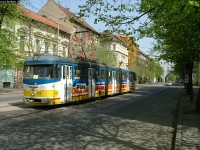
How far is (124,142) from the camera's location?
→ 10.2m

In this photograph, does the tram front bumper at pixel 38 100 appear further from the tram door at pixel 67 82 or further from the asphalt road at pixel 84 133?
the asphalt road at pixel 84 133

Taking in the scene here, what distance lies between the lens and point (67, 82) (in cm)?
2034

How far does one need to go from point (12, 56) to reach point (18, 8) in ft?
14.9

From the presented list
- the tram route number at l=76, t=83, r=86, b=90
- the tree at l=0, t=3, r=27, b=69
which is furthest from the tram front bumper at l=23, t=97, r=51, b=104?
the tree at l=0, t=3, r=27, b=69

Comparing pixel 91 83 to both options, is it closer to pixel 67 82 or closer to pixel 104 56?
pixel 67 82

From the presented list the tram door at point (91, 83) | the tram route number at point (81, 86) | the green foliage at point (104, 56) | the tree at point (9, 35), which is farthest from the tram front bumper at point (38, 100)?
the green foliage at point (104, 56)

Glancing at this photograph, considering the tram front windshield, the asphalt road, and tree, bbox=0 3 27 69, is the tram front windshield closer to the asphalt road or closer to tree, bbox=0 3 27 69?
the asphalt road

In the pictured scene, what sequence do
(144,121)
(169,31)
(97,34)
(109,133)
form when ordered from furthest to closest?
(169,31)
(144,121)
(97,34)
(109,133)

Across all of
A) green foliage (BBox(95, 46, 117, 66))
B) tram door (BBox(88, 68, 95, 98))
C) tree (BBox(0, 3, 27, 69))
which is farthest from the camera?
green foliage (BBox(95, 46, 117, 66))

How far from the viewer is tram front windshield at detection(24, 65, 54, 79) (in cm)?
1908

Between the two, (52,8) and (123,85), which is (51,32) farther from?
(52,8)

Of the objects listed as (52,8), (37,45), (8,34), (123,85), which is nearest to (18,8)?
(8,34)

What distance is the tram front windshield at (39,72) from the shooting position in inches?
751

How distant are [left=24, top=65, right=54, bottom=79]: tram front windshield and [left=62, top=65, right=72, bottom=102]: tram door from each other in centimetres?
101
